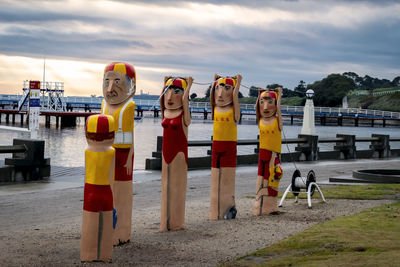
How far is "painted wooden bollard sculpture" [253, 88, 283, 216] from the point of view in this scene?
11258 millimetres

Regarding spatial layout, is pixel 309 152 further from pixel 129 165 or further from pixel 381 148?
pixel 129 165

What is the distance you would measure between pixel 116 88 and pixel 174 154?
5.64 ft

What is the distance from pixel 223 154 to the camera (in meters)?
10.8

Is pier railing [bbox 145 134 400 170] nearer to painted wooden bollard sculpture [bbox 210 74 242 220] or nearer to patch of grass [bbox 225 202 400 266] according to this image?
painted wooden bollard sculpture [bbox 210 74 242 220]

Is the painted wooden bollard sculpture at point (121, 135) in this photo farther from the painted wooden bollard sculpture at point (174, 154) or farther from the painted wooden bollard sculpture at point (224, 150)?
the painted wooden bollard sculpture at point (224, 150)

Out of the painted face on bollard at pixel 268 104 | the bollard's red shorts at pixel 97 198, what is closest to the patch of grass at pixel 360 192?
the painted face on bollard at pixel 268 104

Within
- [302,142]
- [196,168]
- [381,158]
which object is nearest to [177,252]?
[196,168]

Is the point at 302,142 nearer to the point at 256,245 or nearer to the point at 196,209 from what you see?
the point at 196,209

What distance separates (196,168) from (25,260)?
1383 centimetres

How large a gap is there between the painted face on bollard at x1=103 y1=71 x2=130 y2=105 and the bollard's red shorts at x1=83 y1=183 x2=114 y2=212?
5.93 ft

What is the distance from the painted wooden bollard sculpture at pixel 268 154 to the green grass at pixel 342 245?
62.1 inches

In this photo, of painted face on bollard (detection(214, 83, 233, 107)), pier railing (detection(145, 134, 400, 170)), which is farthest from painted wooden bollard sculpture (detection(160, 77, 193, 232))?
pier railing (detection(145, 134, 400, 170))

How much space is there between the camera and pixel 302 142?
86.4 feet

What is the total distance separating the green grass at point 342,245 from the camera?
7.19m
